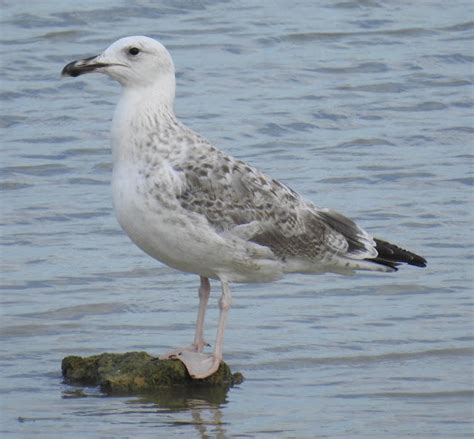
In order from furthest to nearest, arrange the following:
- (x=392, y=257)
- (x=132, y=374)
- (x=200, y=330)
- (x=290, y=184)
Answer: (x=290, y=184), (x=392, y=257), (x=200, y=330), (x=132, y=374)

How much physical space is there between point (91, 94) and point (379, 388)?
7.89 m

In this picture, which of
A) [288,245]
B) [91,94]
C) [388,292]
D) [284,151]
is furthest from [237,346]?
[91,94]

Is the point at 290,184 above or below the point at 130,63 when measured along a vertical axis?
Answer: below

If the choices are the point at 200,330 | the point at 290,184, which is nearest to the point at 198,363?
the point at 200,330

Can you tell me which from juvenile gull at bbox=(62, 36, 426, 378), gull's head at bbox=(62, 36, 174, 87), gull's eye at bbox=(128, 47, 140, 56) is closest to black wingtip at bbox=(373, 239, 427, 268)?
juvenile gull at bbox=(62, 36, 426, 378)

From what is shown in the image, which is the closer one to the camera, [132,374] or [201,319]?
[132,374]

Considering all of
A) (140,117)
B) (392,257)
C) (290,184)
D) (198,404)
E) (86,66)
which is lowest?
(290,184)

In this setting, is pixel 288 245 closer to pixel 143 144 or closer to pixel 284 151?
pixel 143 144

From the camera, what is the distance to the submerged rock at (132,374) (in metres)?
8.27

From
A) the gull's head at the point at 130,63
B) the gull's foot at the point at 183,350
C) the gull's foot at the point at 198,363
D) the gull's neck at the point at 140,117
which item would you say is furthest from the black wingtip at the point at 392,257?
the gull's head at the point at 130,63

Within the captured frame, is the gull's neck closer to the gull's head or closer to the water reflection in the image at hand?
the gull's head

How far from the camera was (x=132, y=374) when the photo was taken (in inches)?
327

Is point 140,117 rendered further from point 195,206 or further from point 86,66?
point 195,206

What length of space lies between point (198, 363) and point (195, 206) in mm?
831
